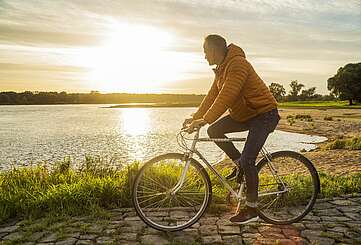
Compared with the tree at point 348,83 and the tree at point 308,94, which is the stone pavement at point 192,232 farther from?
the tree at point 308,94

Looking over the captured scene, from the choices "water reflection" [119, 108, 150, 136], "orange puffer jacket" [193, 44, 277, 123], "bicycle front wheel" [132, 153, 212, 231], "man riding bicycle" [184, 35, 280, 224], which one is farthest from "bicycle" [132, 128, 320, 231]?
"water reflection" [119, 108, 150, 136]

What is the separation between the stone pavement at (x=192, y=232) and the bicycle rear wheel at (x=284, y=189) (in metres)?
0.17

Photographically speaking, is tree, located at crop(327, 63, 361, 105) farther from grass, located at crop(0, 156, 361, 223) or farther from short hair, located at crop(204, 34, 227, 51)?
short hair, located at crop(204, 34, 227, 51)

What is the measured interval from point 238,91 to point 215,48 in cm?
62

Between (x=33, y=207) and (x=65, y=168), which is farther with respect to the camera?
(x=65, y=168)

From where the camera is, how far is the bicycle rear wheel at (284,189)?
6.14m

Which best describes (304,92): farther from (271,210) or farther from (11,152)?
(271,210)

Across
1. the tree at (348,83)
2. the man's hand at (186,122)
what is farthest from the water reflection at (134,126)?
the tree at (348,83)

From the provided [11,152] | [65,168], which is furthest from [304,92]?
[65,168]

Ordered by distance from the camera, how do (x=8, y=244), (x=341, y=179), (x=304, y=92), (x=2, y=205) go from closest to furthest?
(x=8, y=244) → (x=2, y=205) → (x=341, y=179) → (x=304, y=92)

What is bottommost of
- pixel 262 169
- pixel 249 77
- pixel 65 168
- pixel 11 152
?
pixel 11 152

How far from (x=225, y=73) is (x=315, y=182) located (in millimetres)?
2202

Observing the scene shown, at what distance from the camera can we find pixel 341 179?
8.92 metres

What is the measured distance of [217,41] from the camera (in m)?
5.42
